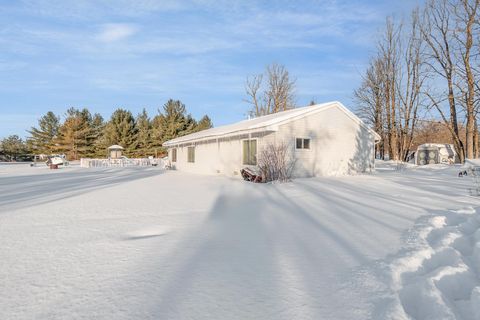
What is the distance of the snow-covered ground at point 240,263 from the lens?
2.26m

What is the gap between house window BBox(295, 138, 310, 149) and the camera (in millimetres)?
13469

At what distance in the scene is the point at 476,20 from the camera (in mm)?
18250

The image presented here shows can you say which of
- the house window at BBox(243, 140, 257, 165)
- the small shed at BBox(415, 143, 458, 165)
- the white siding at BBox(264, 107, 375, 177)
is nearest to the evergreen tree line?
the small shed at BBox(415, 143, 458, 165)

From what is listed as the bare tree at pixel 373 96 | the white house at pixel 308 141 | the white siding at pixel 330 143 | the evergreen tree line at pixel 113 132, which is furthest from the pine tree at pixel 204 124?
the white siding at pixel 330 143

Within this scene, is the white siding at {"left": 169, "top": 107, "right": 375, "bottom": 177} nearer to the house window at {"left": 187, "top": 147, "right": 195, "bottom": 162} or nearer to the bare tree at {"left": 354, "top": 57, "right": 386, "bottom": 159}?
the house window at {"left": 187, "top": 147, "right": 195, "bottom": 162}

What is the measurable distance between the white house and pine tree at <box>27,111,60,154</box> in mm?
39319

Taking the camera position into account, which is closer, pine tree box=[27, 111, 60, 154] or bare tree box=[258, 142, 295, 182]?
bare tree box=[258, 142, 295, 182]

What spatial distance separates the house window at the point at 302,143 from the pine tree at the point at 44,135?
43596 millimetres

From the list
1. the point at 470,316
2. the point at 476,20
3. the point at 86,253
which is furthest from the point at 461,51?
the point at 86,253

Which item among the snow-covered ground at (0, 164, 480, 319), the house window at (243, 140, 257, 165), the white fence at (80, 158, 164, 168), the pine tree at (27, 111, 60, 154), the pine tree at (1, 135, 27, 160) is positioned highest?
the pine tree at (27, 111, 60, 154)

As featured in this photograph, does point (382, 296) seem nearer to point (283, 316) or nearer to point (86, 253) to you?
point (283, 316)

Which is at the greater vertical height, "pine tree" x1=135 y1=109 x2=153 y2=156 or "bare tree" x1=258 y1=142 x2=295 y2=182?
"pine tree" x1=135 y1=109 x2=153 y2=156

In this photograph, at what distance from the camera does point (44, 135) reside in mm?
45938

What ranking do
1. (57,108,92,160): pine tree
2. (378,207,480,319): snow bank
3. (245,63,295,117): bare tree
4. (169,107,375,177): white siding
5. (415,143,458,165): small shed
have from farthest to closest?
(57,108,92,160): pine tree < (245,63,295,117): bare tree < (415,143,458,165): small shed < (169,107,375,177): white siding < (378,207,480,319): snow bank
